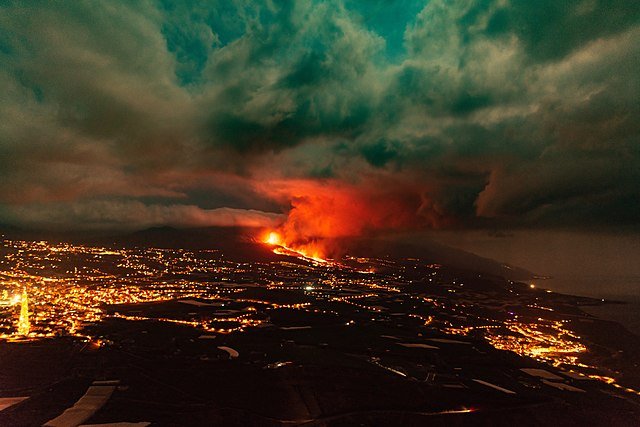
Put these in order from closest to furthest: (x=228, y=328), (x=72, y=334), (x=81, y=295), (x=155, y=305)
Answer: (x=72, y=334)
(x=228, y=328)
(x=155, y=305)
(x=81, y=295)

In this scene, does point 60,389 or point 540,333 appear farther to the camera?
point 540,333

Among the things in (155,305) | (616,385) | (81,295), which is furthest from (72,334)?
(616,385)

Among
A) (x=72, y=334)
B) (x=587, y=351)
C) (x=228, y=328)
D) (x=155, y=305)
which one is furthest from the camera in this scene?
(x=155, y=305)

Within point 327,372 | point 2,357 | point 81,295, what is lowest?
point 81,295

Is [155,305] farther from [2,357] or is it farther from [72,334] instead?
[2,357]

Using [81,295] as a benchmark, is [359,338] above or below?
above

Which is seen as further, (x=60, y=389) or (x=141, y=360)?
(x=141, y=360)

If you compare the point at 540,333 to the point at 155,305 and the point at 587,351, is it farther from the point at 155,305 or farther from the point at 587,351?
the point at 155,305

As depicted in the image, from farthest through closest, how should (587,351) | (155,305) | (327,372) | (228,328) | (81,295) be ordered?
(81,295)
(155,305)
(228,328)
(587,351)
(327,372)

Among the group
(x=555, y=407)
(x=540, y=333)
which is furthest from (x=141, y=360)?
(x=540, y=333)
